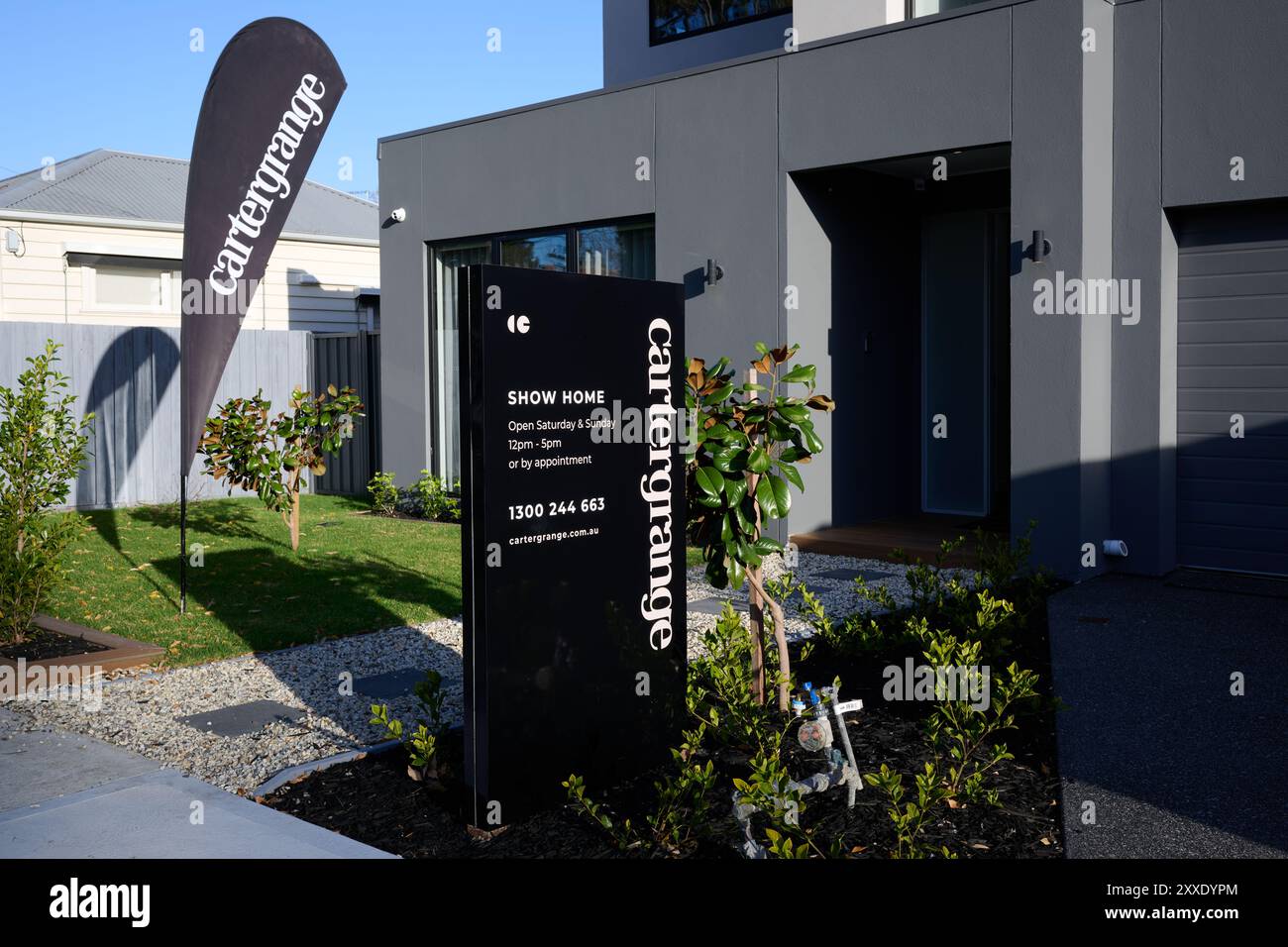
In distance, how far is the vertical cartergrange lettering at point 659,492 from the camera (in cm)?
430

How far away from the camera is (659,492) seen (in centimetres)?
435

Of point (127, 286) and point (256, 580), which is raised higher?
point (127, 286)

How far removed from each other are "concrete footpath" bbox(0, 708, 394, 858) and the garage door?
23.2 ft

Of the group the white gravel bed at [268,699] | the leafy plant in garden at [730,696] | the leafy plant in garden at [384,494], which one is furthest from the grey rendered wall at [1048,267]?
the leafy plant in garden at [384,494]

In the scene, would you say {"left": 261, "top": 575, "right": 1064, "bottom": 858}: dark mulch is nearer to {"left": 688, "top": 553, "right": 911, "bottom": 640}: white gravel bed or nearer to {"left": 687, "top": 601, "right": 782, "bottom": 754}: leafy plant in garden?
{"left": 687, "top": 601, "right": 782, "bottom": 754}: leafy plant in garden

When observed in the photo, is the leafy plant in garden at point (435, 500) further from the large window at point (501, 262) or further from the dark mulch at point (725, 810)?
the dark mulch at point (725, 810)

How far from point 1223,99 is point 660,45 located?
23.6ft

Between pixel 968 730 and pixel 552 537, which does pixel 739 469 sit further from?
pixel 968 730

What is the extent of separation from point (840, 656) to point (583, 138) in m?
6.88

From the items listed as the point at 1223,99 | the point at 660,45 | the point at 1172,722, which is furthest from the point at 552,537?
the point at 660,45

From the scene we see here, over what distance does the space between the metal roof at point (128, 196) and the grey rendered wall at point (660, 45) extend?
6.30 m

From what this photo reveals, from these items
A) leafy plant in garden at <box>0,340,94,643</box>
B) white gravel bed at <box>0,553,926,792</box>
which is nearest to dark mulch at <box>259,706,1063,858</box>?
white gravel bed at <box>0,553,926,792</box>

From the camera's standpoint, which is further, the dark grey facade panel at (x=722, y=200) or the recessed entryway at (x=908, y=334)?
the recessed entryway at (x=908, y=334)

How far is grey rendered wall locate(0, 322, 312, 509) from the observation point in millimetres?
13203
